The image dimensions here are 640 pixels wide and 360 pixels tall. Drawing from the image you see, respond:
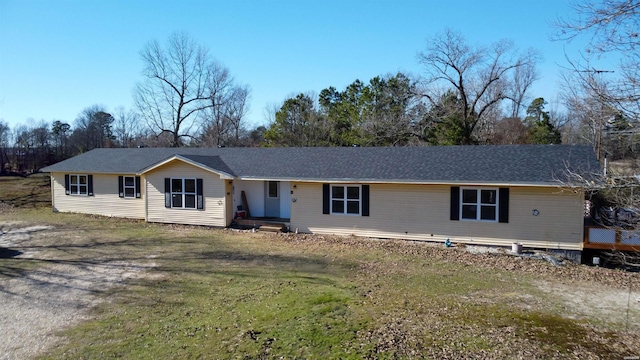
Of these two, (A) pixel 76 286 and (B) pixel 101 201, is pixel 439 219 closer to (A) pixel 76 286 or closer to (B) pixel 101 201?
(A) pixel 76 286

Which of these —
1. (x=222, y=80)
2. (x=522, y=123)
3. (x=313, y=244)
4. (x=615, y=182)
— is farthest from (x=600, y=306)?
(x=222, y=80)

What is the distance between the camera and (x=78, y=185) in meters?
22.5

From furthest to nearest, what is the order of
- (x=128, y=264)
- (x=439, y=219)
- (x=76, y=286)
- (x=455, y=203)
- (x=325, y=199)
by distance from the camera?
(x=325, y=199) → (x=439, y=219) → (x=455, y=203) → (x=128, y=264) → (x=76, y=286)

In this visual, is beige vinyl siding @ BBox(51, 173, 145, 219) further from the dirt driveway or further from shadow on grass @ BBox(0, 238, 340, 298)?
shadow on grass @ BBox(0, 238, 340, 298)

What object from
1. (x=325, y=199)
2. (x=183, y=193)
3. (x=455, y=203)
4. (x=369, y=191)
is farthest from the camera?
(x=183, y=193)

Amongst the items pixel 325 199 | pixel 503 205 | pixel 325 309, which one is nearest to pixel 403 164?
pixel 325 199

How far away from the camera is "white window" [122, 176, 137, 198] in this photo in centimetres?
2097

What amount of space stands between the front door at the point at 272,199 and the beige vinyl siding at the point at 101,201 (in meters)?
6.67

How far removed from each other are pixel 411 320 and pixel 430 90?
26.8m

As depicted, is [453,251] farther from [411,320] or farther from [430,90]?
[430,90]

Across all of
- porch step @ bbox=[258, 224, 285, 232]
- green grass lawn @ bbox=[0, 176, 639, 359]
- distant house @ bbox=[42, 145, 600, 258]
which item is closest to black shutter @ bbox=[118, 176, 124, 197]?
distant house @ bbox=[42, 145, 600, 258]

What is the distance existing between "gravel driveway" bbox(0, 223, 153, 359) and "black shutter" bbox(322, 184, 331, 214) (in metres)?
7.36

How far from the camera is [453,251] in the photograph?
14.3 meters

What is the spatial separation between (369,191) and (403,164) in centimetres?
191
